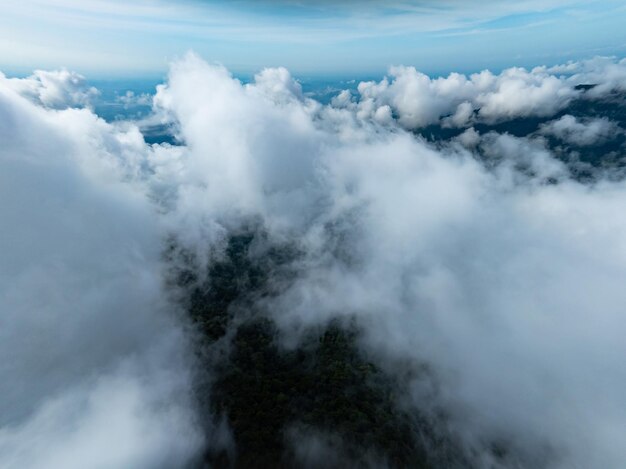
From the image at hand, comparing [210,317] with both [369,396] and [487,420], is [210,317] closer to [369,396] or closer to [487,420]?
[369,396]

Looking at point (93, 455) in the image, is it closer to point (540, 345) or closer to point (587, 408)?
point (587, 408)

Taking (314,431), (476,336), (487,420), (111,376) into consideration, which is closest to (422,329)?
(476,336)

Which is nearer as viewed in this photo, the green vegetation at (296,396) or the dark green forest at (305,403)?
the dark green forest at (305,403)

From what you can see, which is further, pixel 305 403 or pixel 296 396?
pixel 296 396

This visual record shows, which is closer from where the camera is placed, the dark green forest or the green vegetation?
the dark green forest

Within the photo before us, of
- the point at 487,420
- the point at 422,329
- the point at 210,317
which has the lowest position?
the point at 422,329

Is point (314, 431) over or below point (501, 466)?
over

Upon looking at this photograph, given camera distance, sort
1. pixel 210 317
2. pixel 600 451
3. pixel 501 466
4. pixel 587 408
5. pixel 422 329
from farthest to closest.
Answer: pixel 422 329 < pixel 210 317 < pixel 587 408 < pixel 600 451 < pixel 501 466

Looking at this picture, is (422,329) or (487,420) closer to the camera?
(487,420)

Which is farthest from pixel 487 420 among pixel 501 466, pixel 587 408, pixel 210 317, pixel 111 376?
pixel 111 376

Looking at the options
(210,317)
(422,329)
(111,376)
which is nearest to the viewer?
(111,376)
